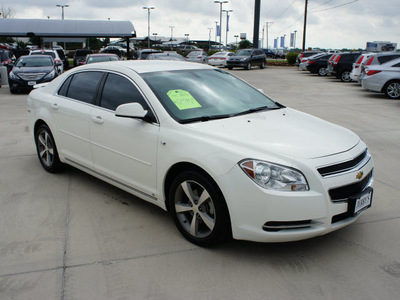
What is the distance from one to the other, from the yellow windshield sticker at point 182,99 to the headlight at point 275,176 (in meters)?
1.07

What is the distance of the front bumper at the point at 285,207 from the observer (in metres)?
3.08

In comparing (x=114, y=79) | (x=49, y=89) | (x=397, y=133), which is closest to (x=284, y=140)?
(x=114, y=79)

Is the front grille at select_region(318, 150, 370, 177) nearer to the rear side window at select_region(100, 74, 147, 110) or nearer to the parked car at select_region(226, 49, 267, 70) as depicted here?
the rear side window at select_region(100, 74, 147, 110)

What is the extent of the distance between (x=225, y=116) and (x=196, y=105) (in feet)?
0.96

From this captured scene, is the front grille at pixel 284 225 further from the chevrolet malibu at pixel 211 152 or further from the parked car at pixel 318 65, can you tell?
the parked car at pixel 318 65

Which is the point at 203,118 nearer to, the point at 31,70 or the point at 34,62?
the point at 31,70

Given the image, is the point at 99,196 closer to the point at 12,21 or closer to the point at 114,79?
the point at 114,79

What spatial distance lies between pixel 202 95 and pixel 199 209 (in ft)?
3.99

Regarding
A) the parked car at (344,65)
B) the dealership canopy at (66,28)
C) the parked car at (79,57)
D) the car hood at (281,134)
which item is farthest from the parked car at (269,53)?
the car hood at (281,134)

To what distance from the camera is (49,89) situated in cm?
558

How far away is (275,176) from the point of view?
313cm

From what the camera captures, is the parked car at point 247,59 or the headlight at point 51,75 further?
the parked car at point 247,59

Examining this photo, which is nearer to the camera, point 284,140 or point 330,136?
point 284,140

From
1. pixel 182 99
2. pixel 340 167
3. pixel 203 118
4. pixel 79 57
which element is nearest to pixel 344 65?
pixel 79 57
